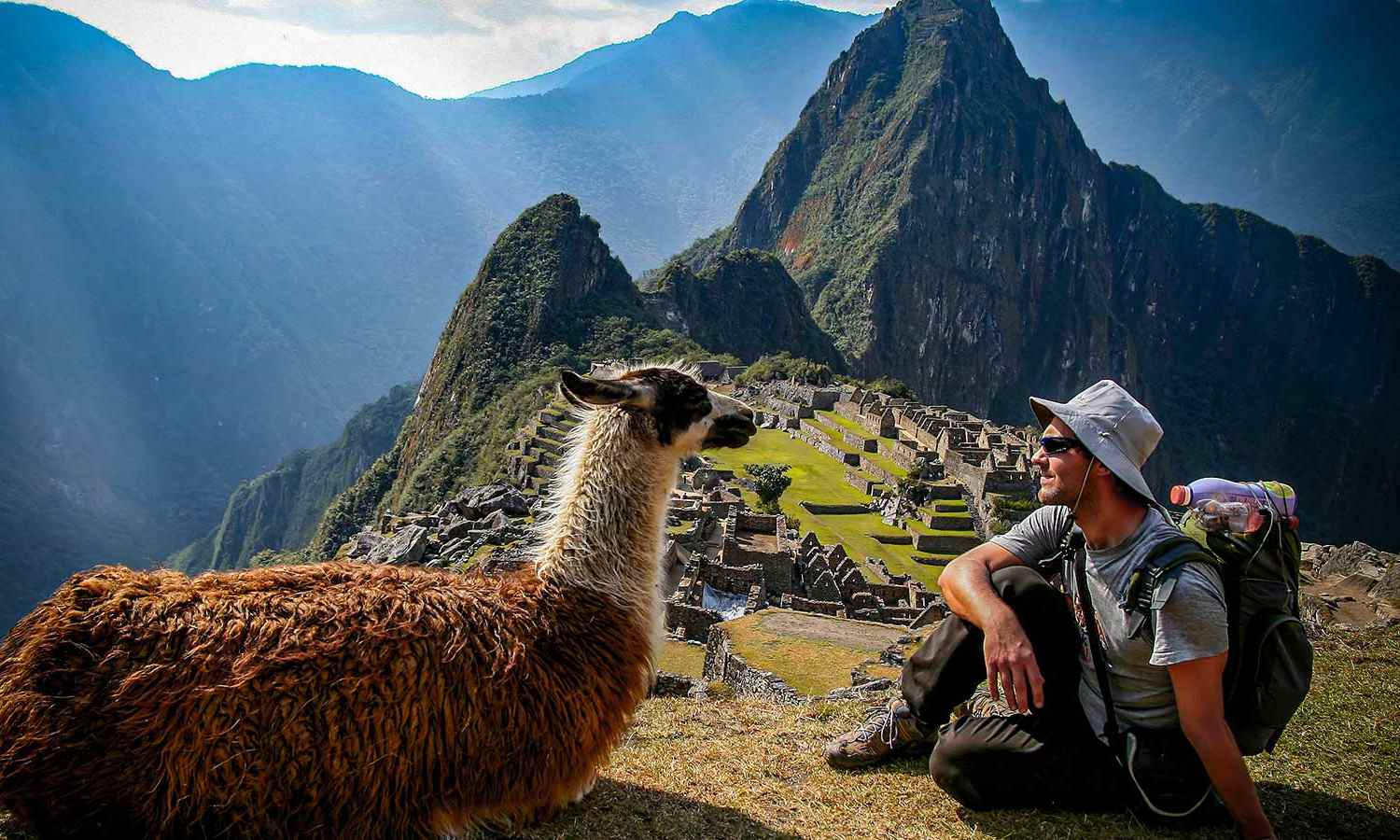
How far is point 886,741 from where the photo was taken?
11.8 feet

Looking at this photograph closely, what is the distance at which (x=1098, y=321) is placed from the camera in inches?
5679

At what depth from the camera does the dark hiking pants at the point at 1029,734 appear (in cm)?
288

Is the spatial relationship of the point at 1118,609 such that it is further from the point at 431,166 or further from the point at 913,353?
the point at 431,166

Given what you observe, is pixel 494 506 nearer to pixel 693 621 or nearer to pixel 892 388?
pixel 693 621

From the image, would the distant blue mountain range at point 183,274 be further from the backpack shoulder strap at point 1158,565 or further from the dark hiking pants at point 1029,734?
the backpack shoulder strap at point 1158,565

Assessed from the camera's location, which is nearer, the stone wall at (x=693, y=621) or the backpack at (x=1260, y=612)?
the backpack at (x=1260, y=612)

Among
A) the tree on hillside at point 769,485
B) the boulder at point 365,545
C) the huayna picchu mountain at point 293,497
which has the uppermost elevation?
the tree on hillside at point 769,485

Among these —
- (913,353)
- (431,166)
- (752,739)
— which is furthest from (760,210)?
(752,739)

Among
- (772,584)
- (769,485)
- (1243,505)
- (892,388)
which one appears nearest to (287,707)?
(1243,505)

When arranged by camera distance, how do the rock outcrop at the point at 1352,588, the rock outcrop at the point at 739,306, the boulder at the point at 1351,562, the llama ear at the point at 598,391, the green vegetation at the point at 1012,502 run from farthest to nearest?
1. the rock outcrop at the point at 739,306
2. the green vegetation at the point at 1012,502
3. the boulder at the point at 1351,562
4. the rock outcrop at the point at 1352,588
5. the llama ear at the point at 598,391

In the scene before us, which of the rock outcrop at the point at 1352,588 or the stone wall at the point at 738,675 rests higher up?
the rock outcrop at the point at 1352,588

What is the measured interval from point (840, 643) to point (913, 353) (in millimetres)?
120075

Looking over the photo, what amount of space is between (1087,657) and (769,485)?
2553cm

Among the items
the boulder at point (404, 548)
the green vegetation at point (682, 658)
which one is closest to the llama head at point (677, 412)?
the green vegetation at point (682, 658)
